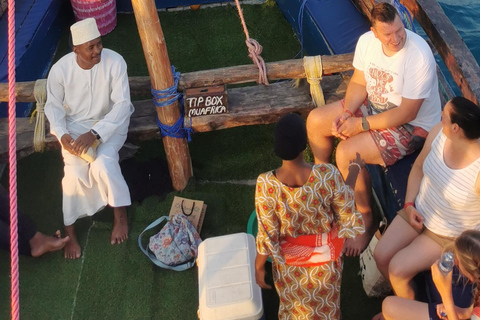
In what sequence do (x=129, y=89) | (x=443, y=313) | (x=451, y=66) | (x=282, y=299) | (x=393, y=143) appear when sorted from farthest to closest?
(x=129, y=89) < (x=451, y=66) < (x=393, y=143) < (x=282, y=299) < (x=443, y=313)

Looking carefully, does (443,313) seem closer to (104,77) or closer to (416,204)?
(416,204)

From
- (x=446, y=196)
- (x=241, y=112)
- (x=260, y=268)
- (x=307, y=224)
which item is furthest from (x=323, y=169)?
(x=241, y=112)

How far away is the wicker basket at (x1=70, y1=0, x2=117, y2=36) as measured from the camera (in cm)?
586

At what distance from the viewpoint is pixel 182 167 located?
4.24 metres

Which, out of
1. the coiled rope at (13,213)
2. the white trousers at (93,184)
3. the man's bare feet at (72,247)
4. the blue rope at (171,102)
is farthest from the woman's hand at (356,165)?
the man's bare feet at (72,247)

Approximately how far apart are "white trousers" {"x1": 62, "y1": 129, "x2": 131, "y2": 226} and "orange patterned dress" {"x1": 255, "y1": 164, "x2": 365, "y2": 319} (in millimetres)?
1555

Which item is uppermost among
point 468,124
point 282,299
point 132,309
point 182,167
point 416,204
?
Result: point 468,124

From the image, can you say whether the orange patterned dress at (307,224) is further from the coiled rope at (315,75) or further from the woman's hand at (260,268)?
the coiled rope at (315,75)

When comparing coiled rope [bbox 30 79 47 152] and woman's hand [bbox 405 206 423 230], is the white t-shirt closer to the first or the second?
woman's hand [bbox 405 206 423 230]

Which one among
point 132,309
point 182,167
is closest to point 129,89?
point 182,167

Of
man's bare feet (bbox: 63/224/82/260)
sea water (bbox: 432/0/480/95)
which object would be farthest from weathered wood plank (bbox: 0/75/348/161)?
sea water (bbox: 432/0/480/95)

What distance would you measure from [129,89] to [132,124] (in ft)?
0.92

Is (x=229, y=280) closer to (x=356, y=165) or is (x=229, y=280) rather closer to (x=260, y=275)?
(x=260, y=275)

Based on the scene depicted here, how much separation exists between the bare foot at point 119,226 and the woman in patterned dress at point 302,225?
1542 mm
